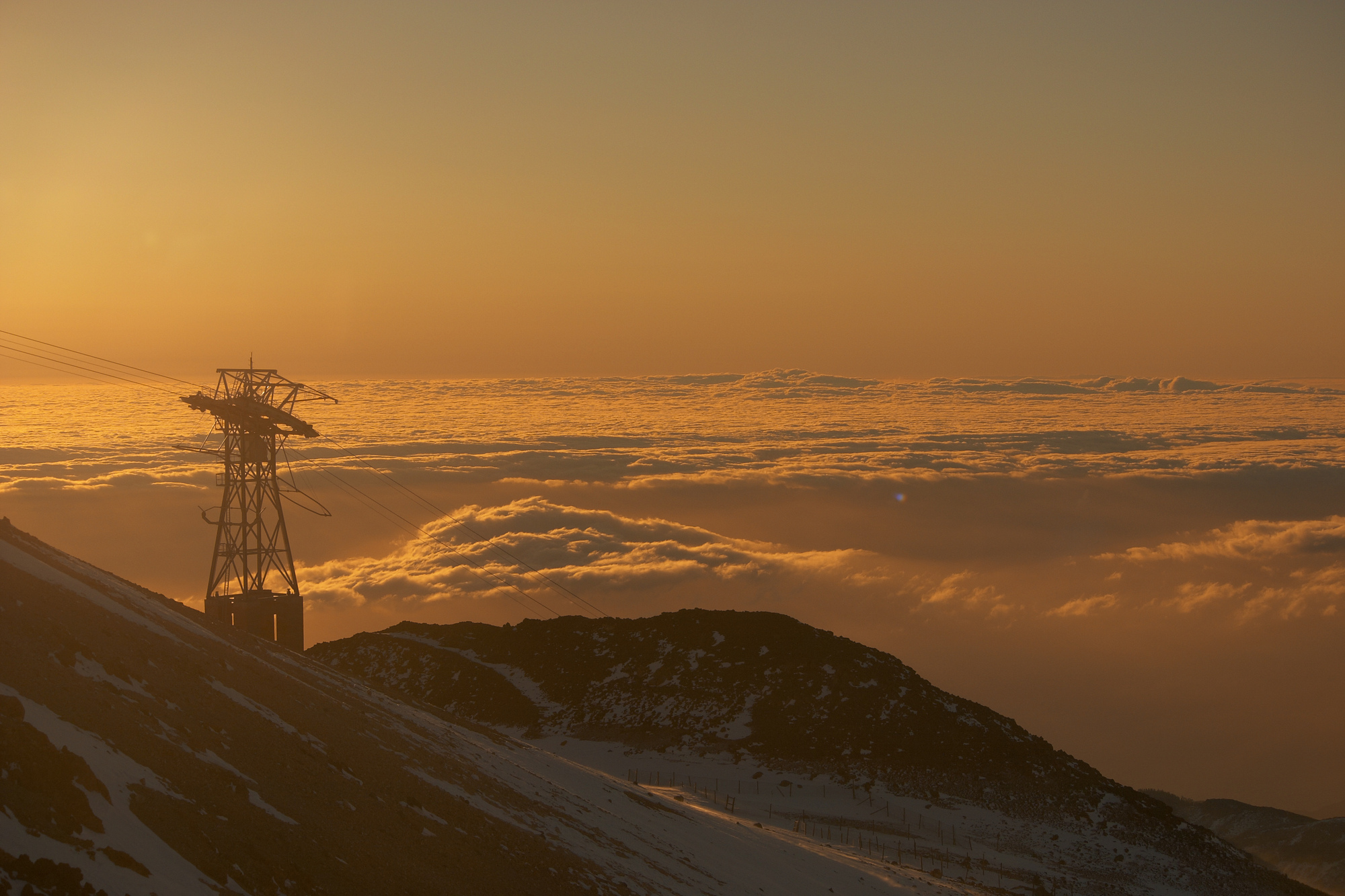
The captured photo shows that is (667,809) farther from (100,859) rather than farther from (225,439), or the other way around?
(225,439)

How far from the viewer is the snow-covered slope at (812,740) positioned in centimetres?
4600

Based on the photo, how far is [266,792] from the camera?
2117cm

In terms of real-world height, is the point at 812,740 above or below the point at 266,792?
below

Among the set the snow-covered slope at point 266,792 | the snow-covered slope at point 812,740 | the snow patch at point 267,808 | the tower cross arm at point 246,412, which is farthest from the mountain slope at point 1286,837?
the snow patch at point 267,808

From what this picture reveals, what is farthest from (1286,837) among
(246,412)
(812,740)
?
(246,412)

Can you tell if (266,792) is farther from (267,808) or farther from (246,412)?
(246,412)

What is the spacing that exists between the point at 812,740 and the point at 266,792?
39941 millimetres

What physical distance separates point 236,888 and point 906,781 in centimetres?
4222

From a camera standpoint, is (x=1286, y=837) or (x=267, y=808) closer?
(x=267, y=808)

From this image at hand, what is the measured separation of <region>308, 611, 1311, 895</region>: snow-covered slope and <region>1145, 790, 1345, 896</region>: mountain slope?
70.9 metres

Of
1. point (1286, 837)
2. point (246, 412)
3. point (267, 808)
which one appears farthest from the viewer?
point (1286, 837)

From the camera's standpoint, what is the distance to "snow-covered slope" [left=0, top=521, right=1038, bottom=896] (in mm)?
16297

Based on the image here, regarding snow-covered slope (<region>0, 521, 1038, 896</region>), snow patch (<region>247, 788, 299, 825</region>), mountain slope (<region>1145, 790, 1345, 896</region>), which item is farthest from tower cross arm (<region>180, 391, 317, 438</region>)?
mountain slope (<region>1145, 790, 1345, 896</region>)

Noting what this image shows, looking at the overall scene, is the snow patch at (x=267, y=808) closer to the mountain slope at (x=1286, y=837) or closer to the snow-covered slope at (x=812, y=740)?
the snow-covered slope at (x=812, y=740)
